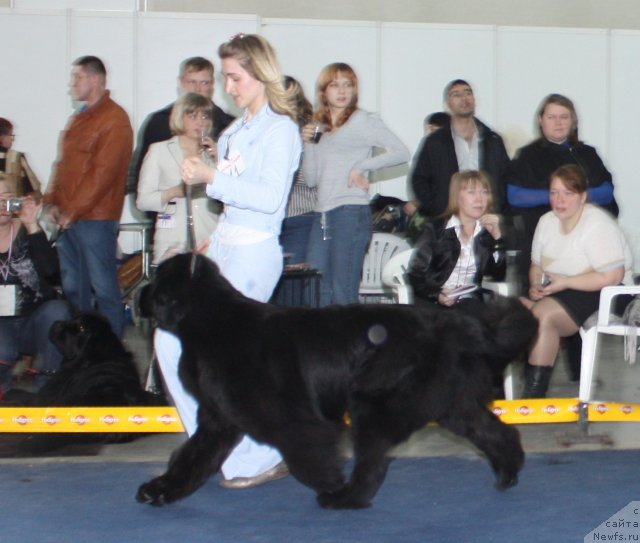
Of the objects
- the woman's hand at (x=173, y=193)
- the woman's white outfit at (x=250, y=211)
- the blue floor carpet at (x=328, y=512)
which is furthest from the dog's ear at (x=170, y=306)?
the woman's hand at (x=173, y=193)

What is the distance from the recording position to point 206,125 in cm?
585

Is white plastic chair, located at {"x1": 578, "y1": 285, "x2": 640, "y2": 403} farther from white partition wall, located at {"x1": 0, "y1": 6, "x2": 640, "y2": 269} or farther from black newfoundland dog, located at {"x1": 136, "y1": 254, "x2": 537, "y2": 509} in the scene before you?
white partition wall, located at {"x1": 0, "y1": 6, "x2": 640, "y2": 269}

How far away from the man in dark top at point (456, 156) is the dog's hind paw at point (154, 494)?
129 inches

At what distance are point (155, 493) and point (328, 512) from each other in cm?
61

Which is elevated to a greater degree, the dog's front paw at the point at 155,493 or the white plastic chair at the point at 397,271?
the white plastic chair at the point at 397,271

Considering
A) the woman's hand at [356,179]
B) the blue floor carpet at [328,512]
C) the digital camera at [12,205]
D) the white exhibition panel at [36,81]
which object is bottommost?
the blue floor carpet at [328,512]

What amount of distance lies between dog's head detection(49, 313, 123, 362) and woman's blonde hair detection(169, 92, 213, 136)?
111 centimetres

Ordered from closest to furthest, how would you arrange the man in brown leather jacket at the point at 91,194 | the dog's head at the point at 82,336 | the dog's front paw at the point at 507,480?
the dog's front paw at the point at 507,480
the dog's head at the point at 82,336
the man in brown leather jacket at the point at 91,194

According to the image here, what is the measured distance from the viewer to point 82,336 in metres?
5.50

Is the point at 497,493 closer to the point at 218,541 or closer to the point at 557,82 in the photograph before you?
the point at 218,541

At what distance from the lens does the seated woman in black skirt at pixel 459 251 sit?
5625mm

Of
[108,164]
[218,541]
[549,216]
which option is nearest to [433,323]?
[218,541]

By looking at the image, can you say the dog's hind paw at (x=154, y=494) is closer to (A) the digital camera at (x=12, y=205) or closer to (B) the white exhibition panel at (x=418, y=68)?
(A) the digital camera at (x=12, y=205)

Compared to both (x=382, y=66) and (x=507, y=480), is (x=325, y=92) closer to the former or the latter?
(x=507, y=480)
